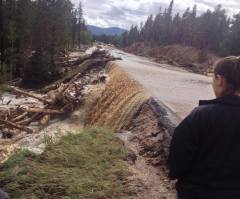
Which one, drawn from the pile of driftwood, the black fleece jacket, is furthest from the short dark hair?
the pile of driftwood

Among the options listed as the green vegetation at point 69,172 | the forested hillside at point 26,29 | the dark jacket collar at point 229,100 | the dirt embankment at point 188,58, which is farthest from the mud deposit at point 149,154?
the dirt embankment at point 188,58

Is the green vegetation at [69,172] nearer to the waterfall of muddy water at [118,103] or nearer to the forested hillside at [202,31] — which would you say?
the waterfall of muddy water at [118,103]

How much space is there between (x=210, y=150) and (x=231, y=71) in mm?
619

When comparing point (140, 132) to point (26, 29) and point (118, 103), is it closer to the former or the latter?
point (118, 103)

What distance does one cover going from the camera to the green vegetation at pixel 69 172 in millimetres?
5289

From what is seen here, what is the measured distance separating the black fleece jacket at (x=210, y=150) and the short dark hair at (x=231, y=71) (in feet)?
0.34

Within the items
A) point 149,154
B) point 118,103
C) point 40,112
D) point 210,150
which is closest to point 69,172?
point 149,154

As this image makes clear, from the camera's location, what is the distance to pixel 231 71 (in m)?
3.14

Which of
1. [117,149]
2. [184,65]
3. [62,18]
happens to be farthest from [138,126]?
[184,65]

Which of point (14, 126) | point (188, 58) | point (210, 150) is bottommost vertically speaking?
point (14, 126)

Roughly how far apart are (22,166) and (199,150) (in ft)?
11.4

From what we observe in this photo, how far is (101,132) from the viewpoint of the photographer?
802cm

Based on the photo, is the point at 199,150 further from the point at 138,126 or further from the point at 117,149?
the point at 138,126

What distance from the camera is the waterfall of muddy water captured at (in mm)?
12219
